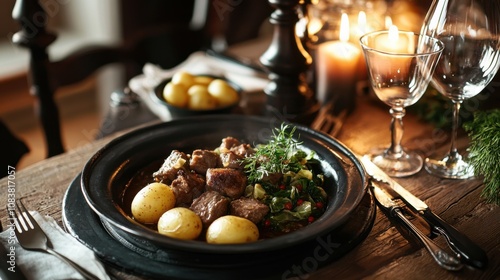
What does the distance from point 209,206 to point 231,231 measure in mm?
98

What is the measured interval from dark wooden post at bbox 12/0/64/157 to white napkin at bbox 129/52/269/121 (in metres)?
0.27

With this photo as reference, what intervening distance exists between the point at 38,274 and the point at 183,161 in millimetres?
351

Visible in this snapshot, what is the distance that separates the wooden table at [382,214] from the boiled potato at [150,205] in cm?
12

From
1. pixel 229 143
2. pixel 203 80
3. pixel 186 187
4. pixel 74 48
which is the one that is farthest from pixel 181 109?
pixel 74 48

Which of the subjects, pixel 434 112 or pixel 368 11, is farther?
pixel 368 11

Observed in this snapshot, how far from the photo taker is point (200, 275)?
88 cm

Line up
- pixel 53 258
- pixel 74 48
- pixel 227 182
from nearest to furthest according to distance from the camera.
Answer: pixel 53 258 < pixel 227 182 < pixel 74 48

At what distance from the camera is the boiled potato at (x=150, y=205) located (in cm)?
99

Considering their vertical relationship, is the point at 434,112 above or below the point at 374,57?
below

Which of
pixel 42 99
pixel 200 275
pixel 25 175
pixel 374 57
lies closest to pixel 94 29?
pixel 42 99

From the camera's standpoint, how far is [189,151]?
128cm

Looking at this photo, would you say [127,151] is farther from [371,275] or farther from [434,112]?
[434,112]

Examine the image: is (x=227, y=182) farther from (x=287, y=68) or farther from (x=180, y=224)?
(x=287, y=68)

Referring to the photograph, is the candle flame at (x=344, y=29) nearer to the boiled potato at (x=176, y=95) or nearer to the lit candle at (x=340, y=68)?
the lit candle at (x=340, y=68)
